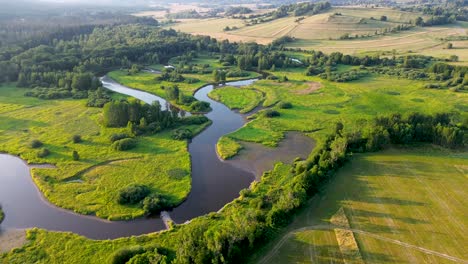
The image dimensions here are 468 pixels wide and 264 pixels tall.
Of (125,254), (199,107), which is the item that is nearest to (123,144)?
(199,107)

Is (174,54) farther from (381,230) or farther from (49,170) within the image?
(381,230)

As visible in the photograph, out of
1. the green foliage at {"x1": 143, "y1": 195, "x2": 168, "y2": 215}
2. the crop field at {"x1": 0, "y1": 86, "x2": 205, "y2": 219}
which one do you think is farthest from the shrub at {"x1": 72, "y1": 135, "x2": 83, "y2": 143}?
the green foliage at {"x1": 143, "y1": 195, "x2": 168, "y2": 215}

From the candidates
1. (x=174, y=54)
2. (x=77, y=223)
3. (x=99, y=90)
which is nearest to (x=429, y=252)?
(x=77, y=223)

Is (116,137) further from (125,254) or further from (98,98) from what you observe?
(125,254)

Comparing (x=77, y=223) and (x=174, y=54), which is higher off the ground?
(x=174, y=54)

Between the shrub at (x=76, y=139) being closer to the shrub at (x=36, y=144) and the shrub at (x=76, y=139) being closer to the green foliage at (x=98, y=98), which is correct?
the shrub at (x=36, y=144)

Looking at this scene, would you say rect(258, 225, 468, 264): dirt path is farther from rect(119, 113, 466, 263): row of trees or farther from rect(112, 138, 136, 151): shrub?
rect(112, 138, 136, 151): shrub
